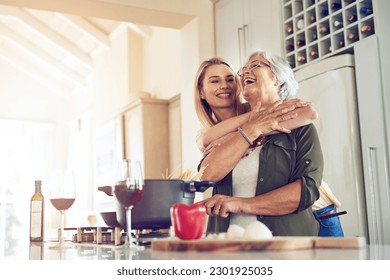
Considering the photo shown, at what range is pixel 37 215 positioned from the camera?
193 cm

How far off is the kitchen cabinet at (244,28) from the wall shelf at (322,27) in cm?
10

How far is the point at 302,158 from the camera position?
4.91 feet

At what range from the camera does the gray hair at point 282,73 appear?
165 centimetres

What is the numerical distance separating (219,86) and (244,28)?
7.09 ft

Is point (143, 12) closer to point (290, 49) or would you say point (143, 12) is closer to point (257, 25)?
point (257, 25)

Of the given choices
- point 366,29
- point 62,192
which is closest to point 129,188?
point 62,192

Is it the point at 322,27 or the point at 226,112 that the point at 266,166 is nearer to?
the point at 226,112

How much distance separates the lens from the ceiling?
6680 millimetres

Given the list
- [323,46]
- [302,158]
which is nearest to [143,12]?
[323,46]

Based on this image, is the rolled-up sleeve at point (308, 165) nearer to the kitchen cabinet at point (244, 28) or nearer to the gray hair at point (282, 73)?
the gray hair at point (282, 73)

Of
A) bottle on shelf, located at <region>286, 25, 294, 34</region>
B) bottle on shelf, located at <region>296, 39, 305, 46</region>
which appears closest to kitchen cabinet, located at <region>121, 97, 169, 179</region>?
bottle on shelf, located at <region>286, 25, 294, 34</region>

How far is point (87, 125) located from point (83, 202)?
3.66ft

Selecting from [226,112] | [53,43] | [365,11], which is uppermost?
[53,43]

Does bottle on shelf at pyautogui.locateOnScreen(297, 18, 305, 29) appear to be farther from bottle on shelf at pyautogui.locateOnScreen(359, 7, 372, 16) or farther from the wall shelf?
bottle on shelf at pyautogui.locateOnScreen(359, 7, 372, 16)
